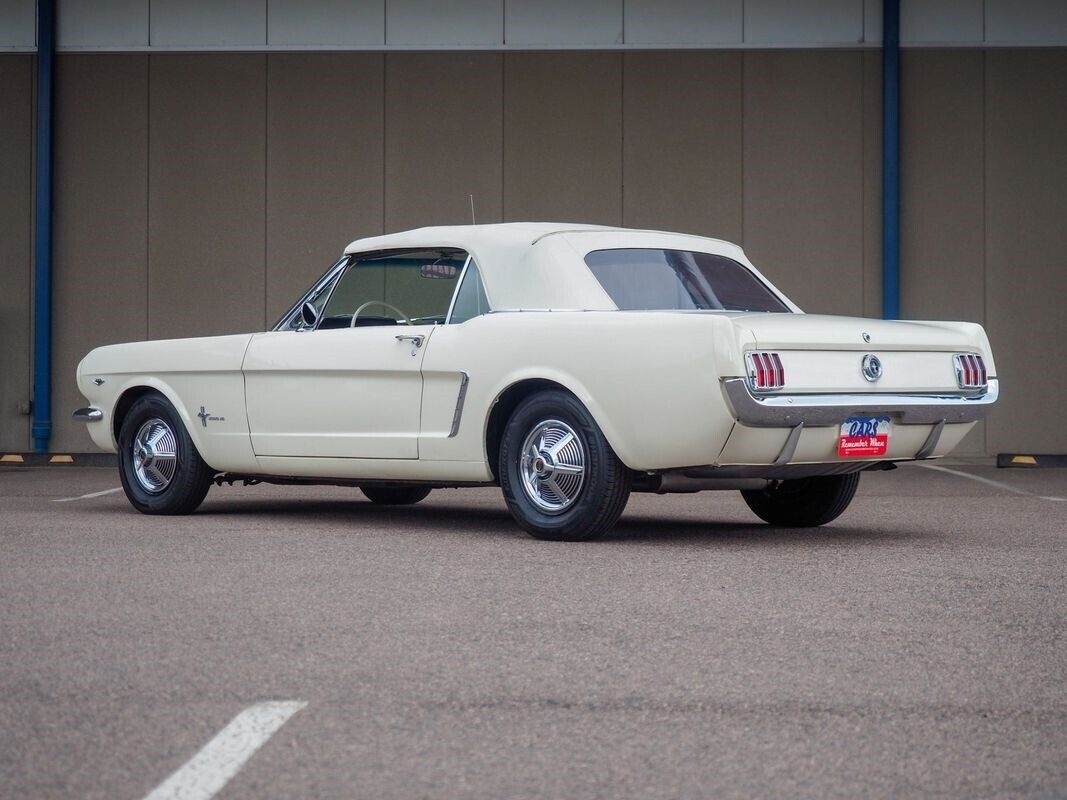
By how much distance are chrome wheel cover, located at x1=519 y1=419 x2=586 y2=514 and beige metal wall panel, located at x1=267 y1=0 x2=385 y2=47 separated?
1140 cm

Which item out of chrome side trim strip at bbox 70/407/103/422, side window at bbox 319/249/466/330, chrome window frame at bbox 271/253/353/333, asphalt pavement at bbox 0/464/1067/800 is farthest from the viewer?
chrome side trim strip at bbox 70/407/103/422

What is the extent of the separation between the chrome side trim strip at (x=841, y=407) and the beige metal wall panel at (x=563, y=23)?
35.7ft

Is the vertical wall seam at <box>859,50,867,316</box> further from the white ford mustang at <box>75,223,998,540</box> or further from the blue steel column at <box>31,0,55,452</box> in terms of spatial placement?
the white ford mustang at <box>75,223,998,540</box>

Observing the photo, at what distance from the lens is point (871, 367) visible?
7074 mm

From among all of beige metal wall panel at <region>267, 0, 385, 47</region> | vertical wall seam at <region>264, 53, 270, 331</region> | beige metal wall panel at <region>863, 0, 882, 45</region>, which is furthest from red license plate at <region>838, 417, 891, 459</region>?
beige metal wall panel at <region>267, 0, 385, 47</region>

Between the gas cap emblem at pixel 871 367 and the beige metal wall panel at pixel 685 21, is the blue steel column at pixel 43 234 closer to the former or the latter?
the beige metal wall panel at pixel 685 21

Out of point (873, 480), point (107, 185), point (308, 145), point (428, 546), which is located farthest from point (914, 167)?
point (428, 546)

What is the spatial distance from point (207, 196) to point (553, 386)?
37.8 feet

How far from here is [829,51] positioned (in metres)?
17.6

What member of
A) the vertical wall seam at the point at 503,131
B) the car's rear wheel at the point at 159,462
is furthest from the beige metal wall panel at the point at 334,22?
the car's rear wheel at the point at 159,462

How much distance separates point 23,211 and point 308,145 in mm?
3299

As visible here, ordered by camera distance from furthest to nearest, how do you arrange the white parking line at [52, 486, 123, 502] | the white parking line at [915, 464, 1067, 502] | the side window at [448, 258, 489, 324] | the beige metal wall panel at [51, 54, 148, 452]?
the beige metal wall panel at [51, 54, 148, 452] < the white parking line at [915, 464, 1067, 502] < the white parking line at [52, 486, 123, 502] < the side window at [448, 258, 489, 324]

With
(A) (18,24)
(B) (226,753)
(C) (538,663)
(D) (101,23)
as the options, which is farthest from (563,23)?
(B) (226,753)

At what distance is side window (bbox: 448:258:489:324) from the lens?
7820mm
